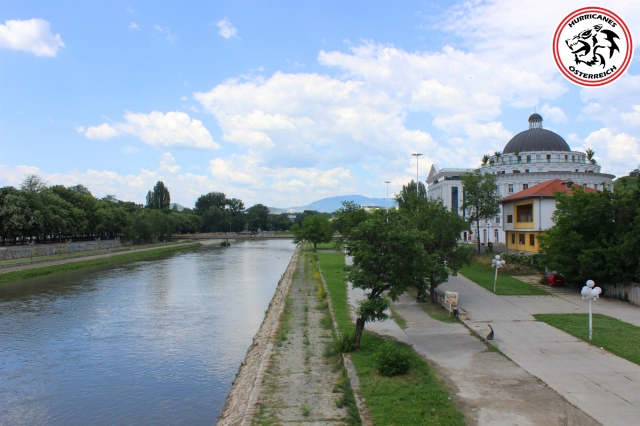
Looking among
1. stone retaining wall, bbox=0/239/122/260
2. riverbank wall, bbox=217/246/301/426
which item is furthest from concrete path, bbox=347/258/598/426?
stone retaining wall, bbox=0/239/122/260

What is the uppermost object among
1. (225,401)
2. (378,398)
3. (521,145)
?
(521,145)

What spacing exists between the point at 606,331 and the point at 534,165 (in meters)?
59.5

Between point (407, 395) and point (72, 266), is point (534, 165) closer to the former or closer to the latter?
point (72, 266)

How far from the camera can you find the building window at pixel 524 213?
3976 cm

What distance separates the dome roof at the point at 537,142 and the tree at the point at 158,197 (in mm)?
95520

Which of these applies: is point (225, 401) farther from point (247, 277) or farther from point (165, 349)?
point (247, 277)

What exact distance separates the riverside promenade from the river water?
673 centimetres

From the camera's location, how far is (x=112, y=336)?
21.4 m

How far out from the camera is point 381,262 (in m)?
15.0

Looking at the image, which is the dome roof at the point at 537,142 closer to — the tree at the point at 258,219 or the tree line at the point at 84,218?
the tree line at the point at 84,218

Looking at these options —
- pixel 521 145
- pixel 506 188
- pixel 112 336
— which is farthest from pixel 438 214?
pixel 521 145

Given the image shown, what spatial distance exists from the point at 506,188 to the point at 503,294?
4754cm

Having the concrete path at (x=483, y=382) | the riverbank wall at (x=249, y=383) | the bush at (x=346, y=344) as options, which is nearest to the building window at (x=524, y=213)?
the concrete path at (x=483, y=382)

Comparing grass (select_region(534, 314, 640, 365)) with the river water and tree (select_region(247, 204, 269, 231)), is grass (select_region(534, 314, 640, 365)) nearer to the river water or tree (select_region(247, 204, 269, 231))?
the river water
